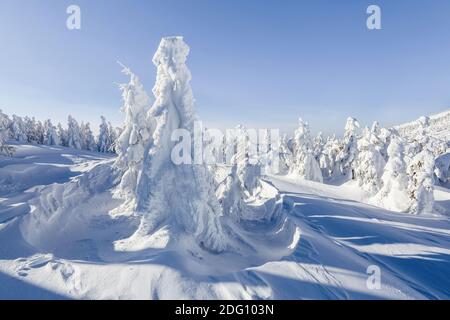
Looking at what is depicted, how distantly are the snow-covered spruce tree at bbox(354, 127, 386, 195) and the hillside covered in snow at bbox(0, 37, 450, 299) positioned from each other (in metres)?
9.39

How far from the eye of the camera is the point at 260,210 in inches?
906

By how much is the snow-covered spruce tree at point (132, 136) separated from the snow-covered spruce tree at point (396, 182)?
26628mm

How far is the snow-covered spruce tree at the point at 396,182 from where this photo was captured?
2642cm

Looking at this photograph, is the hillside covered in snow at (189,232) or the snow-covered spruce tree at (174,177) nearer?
the hillside covered in snow at (189,232)

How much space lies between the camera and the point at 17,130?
68.8m

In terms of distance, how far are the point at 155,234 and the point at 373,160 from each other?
36269 millimetres

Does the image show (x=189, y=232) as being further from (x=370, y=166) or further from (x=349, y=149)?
(x=349, y=149)

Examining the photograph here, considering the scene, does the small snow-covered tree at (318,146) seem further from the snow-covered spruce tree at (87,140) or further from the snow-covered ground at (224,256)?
the snow-covered spruce tree at (87,140)

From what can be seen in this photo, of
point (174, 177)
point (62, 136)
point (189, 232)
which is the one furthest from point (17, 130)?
point (189, 232)

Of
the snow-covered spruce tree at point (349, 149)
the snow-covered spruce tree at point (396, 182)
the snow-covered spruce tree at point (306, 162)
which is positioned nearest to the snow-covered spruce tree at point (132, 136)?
the snow-covered spruce tree at point (396, 182)
